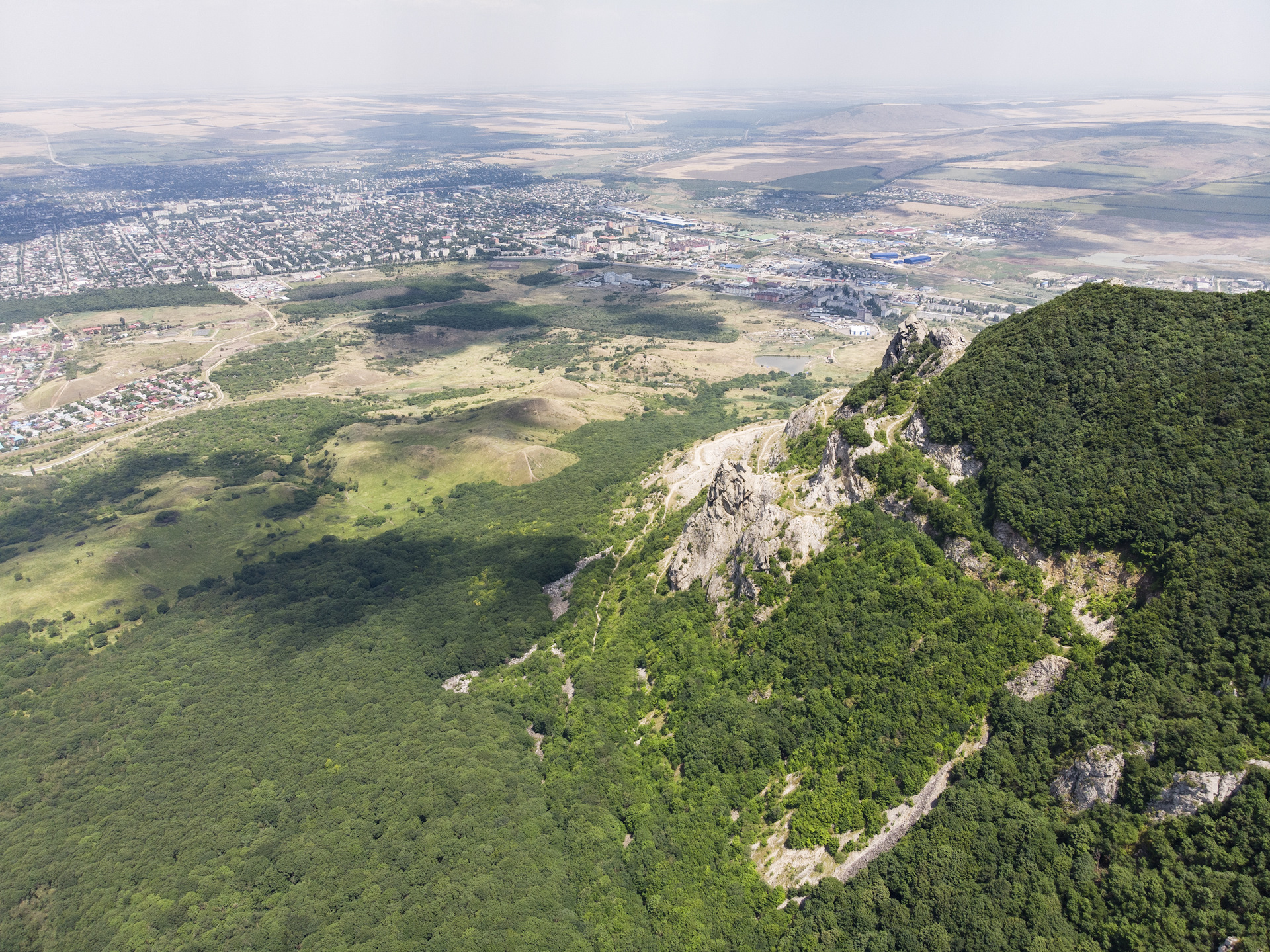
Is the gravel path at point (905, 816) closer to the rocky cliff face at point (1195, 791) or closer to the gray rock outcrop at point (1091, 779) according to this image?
the gray rock outcrop at point (1091, 779)

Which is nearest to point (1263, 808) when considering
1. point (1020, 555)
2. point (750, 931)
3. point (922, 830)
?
point (922, 830)

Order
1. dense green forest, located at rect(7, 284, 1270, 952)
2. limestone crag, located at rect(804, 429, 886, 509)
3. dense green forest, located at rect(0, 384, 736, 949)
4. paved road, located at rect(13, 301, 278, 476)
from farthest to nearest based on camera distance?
paved road, located at rect(13, 301, 278, 476), limestone crag, located at rect(804, 429, 886, 509), dense green forest, located at rect(0, 384, 736, 949), dense green forest, located at rect(7, 284, 1270, 952)

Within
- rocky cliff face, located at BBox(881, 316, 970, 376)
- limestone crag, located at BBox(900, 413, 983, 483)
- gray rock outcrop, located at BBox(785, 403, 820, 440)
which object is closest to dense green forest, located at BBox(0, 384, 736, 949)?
gray rock outcrop, located at BBox(785, 403, 820, 440)

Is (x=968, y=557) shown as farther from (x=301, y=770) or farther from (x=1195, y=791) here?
(x=301, y=770)

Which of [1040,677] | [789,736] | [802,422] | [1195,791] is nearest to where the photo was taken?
[1195,791]

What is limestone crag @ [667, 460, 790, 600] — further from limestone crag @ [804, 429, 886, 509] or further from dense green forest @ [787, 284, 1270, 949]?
dense green forest @ [787, 284, 1270, 949]

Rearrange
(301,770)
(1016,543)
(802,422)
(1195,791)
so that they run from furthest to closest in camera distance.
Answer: (802,422), (301,770), (1016,543), (1195,791)

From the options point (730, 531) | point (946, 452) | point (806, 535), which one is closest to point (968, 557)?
point (946, 452)
